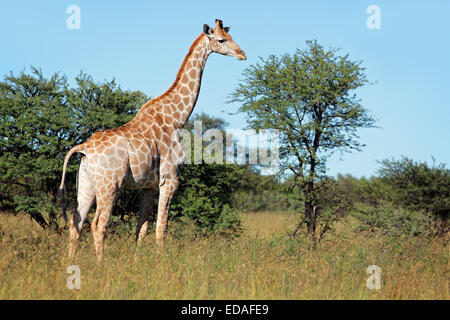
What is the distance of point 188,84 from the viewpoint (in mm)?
9664

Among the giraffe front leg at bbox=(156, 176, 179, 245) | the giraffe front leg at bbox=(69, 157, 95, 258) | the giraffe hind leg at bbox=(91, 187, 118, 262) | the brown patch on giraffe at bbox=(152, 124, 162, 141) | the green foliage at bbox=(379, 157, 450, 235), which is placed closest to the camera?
the giraffe hind leg at bbox=(91, 187, 118, 262)

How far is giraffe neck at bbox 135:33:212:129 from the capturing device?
946cm

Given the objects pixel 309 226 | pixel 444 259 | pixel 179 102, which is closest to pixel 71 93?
pixel 179 102

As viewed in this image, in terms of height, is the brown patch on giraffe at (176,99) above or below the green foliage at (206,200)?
above

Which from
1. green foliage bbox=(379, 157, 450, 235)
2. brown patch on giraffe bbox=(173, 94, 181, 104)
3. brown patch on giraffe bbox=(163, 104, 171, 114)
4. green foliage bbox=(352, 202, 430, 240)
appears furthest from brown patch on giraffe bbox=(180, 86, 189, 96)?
green foliage bbox=(379, 157, 450, 235)

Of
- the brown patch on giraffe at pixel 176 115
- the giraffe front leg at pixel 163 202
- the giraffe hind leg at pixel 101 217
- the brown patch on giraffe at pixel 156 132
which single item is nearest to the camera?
the giraffe hind leg at pixel 101 217

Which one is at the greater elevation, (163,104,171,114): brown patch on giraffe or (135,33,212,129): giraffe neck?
(135,33,212,129): giraffe neck

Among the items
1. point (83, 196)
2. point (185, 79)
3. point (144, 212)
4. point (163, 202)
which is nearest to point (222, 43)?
point (185, 79)

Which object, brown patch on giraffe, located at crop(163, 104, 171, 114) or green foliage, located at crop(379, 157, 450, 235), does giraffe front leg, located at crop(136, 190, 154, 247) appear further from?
green foliage, located at crop(379, 157, 450, 235)

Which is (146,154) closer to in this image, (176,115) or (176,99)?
(176,115)

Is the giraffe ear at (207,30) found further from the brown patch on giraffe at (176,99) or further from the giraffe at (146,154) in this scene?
the brown patch on giraffe at (176,99)

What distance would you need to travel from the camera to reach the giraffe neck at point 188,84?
31.0 feet

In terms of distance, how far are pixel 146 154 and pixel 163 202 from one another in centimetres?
102

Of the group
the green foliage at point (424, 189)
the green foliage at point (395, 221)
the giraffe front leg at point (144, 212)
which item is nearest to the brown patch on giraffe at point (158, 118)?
the giraffe front leg at point (144, 212)
